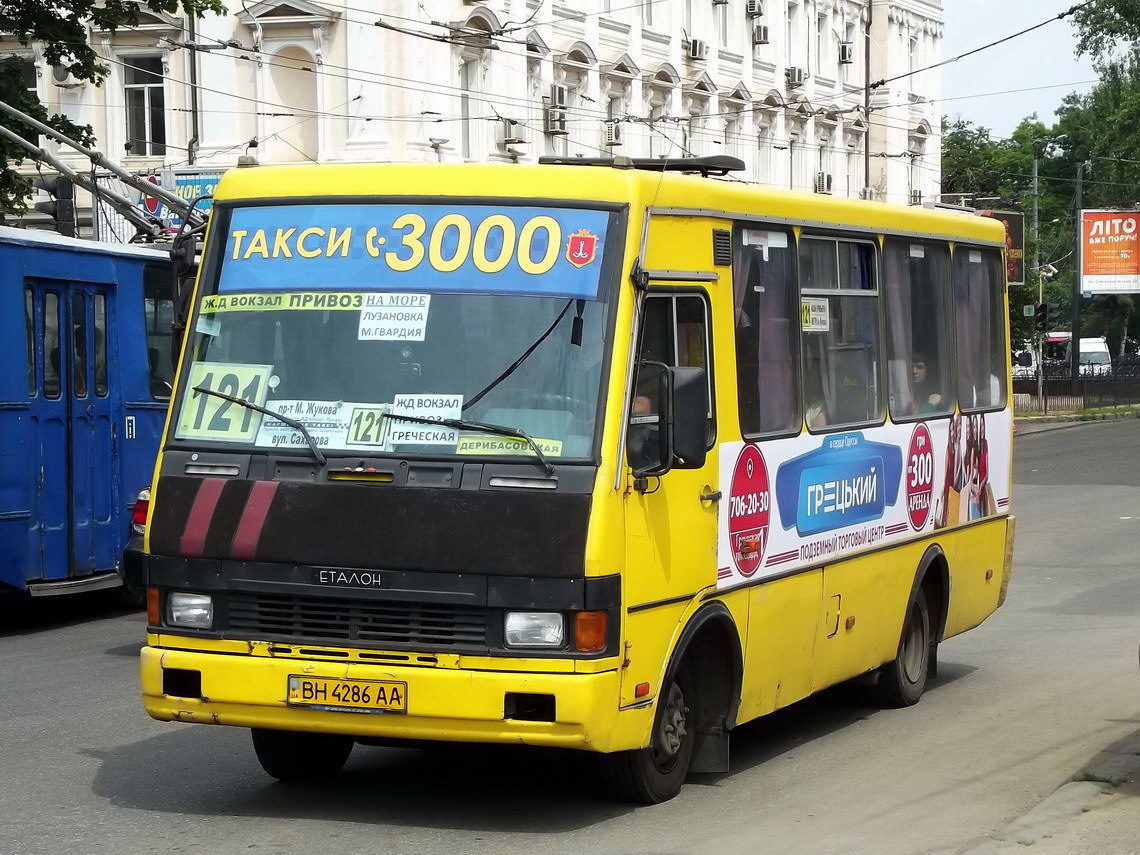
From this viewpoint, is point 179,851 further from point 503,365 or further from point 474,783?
point 503,365

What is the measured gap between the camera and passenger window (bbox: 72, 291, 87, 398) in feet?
49.1

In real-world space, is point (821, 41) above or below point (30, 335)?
above

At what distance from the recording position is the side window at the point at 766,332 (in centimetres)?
847

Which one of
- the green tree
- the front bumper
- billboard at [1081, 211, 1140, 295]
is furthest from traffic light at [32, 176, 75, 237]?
billboard at [1081, 211, 1140, 295]

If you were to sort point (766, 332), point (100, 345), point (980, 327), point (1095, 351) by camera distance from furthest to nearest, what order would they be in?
point (1095, 351) → point (100, 345) → point (980, 327) → point (766, 332)

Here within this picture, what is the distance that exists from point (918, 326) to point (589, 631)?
451 centimetres

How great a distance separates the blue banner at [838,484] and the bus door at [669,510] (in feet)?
2.97

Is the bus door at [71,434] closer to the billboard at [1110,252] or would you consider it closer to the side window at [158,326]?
the side window at [158,326]

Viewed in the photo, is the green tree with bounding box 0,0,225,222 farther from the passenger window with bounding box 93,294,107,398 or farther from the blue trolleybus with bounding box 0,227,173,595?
the passenger window with bounding box 93,294,107,398

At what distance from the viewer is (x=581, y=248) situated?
24.4 ft

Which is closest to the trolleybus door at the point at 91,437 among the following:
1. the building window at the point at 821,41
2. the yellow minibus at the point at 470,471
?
the yellow minibus at the point at 470,471

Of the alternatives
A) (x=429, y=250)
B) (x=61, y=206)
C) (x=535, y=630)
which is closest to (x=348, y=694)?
(x=535, y=630)

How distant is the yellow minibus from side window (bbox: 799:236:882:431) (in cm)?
76

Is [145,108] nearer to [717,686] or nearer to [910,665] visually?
[910,665]
